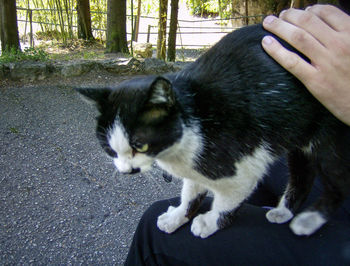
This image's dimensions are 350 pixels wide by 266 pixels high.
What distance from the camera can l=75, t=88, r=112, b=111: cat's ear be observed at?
3.35ft

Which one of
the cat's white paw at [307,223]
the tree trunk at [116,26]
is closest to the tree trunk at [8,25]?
the tree trunk at [116,26]

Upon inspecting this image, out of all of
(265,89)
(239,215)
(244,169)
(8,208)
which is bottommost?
(8,208)

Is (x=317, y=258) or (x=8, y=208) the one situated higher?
(x=317, y=258)

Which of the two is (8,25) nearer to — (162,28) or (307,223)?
(162,28)

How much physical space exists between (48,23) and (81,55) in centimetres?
138

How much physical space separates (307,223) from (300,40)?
0.59 metres

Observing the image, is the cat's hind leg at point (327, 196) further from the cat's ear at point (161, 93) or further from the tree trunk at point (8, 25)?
the tree trunk at point (8, 25)

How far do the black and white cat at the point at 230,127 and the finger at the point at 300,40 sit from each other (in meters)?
0.07

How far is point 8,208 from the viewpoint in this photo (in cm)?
186

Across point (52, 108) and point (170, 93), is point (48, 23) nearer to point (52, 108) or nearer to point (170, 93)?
point (52, 108)

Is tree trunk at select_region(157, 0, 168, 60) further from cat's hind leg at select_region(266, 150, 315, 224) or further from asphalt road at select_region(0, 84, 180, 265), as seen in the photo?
cat's hind leg at select_region(266, 150, 315, 224)

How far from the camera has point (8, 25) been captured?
4.06 metres

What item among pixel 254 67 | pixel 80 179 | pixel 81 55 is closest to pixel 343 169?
pixel 254 67

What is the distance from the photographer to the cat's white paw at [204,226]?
1.08 meters
